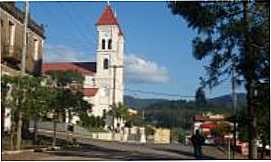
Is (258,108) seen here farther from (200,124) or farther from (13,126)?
(13,126)

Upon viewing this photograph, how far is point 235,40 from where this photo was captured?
14875 millimetres

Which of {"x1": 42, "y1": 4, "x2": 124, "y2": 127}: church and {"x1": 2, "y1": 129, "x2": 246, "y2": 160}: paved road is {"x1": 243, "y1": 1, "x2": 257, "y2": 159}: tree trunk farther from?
{"x1": 42, "y1": 4, "x2": 124, "y2": 127}: church

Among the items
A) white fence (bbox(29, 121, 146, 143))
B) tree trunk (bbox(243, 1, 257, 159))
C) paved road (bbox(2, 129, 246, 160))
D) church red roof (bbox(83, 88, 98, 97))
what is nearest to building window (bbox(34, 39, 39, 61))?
white fence (bbox(29, 121, 146, 143))

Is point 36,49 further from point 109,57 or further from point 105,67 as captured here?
point 105,67

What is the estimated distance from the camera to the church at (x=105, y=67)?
1614 cm

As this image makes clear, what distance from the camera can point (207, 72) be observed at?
583 inches

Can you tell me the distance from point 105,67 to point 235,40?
16.1 m

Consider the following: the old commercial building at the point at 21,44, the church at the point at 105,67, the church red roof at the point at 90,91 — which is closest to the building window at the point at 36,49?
the old commercial building at the point at 21,44

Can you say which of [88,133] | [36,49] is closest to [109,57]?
[36,49]

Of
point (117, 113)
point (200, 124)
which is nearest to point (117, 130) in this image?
point (117, 113)

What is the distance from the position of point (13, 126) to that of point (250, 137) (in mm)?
9821

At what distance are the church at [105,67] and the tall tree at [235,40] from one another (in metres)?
1.89

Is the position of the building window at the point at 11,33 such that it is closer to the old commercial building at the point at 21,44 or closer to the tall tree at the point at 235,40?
the old commercial building at the point at 21,44

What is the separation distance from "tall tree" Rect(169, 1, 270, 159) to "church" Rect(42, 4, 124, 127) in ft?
6.19
